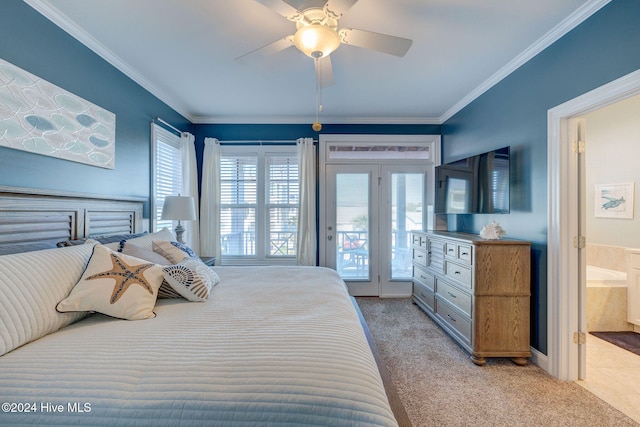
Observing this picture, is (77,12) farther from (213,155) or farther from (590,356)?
(590,356)

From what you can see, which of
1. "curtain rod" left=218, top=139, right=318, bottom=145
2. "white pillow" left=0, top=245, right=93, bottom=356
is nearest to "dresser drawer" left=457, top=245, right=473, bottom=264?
"curtain rod" left=218, top=139, right=318, bottom=145

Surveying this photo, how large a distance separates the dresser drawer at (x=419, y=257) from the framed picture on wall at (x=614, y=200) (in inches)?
92.2

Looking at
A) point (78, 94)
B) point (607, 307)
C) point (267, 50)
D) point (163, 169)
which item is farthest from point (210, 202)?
point (607, 307)

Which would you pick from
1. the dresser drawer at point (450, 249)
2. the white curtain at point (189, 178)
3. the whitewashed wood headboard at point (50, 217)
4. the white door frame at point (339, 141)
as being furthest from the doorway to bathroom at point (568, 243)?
the white curtain at point (189, 178)

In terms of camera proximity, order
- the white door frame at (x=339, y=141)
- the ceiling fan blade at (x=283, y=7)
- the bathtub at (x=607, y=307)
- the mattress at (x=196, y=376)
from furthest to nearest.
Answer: the white door frame at (x=339, y=141)
the bathtub at (x=607, y=307)
the ceiling fan blade at (x=283, y=7)
the mattress at (x=196, y=376)

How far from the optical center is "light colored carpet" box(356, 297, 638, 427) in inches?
64.8

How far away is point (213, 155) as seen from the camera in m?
3.84

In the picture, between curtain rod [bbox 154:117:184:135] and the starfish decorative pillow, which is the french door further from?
the starfish decorative pillow

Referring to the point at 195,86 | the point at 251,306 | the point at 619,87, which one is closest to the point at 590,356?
the point at 619,87

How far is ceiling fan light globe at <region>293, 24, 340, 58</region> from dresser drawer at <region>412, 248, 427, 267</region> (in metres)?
2.51

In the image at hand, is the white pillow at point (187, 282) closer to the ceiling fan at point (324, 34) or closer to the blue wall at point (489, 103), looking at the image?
the blue wall at point (489, 103)

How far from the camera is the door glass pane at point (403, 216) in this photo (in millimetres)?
3945

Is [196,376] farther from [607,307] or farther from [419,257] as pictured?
[607,307]

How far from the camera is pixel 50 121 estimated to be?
5.88ft
